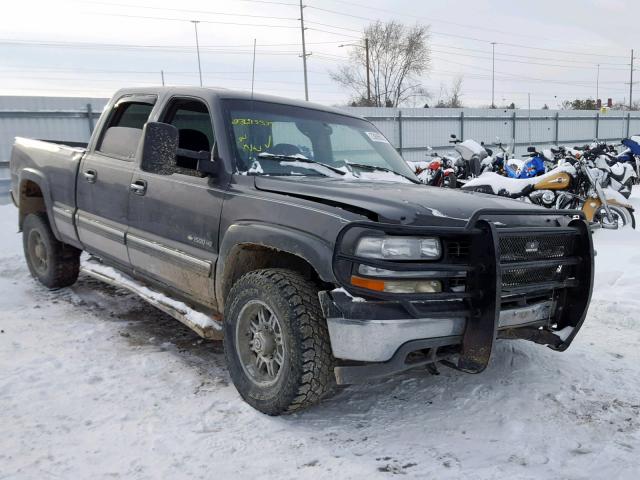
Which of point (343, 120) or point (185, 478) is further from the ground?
→ point (343, 120)

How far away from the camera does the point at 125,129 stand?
15.4 feet

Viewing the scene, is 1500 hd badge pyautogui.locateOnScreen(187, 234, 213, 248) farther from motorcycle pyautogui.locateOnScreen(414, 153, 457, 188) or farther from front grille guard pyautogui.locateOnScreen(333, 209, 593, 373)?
motorcycle pyautogui.locateOnScreen(414, 153, 457, 188)

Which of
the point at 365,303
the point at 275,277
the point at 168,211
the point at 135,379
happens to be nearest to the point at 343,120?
the point at 168,211

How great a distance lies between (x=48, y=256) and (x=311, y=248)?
3.81 meters

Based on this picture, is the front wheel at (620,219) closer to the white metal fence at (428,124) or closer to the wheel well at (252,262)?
the wheel well at (252,262)

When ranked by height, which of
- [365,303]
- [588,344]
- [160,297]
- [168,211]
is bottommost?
[588,344]

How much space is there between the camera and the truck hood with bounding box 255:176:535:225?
2855 mm

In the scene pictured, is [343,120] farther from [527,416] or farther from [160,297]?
[527,416]

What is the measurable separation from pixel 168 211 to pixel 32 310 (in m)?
2.07

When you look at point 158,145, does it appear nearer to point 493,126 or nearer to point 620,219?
point 620,219

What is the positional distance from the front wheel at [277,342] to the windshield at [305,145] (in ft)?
2.71

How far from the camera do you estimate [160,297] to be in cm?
416

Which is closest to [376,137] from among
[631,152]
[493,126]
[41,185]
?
[41,185]

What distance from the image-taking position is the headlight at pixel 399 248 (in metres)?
2.73
